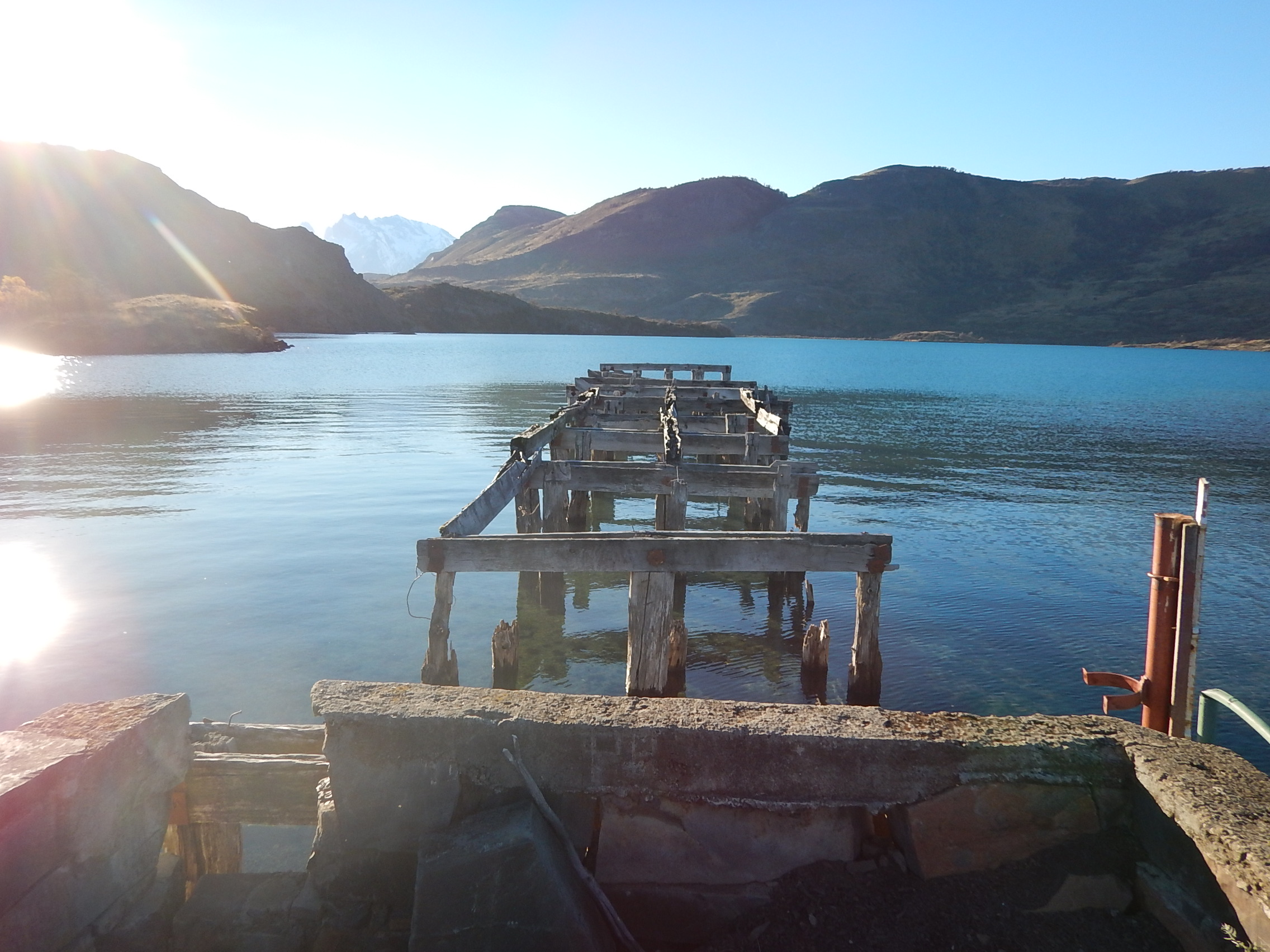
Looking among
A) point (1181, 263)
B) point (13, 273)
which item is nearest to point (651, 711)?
point (13, 273)

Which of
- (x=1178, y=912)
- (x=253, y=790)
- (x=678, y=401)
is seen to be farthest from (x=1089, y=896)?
(x=678, y=401)

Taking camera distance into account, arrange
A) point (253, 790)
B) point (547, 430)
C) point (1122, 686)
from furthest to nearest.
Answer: point (547, 430), point (1122, 686), point (253, 790)

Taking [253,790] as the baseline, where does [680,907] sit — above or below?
below

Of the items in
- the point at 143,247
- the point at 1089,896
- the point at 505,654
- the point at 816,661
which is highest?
the point at 143,247

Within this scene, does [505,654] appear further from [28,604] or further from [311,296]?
[311,296]

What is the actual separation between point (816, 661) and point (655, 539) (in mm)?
3346

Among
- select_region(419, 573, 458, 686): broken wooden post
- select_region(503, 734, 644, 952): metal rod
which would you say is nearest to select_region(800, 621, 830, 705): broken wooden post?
select_region(419, 573, 458, 686): broken wooden post

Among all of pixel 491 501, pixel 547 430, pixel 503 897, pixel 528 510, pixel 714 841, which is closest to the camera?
pixel 503 897

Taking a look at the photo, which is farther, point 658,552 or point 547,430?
point 547,430

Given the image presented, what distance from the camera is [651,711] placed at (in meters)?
4.01

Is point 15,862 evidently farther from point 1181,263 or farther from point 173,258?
point 1181,263

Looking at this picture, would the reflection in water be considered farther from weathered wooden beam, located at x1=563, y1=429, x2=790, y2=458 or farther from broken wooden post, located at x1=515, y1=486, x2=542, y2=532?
weathered wooden beam, located at x1=563, y1=429, x2=790, y2=458

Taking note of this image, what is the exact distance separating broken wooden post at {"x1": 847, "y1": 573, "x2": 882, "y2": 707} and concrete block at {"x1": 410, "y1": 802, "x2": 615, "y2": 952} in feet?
15.4

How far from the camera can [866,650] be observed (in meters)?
7.96
